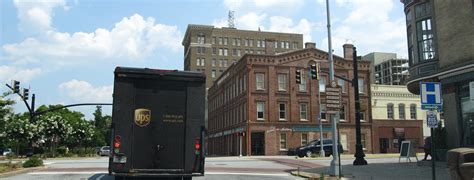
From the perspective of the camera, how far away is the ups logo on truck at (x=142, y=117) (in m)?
11.8

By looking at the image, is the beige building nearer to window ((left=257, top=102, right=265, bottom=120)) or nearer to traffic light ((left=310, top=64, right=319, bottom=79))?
window ((left=257, top=102, right=265, bottom=120))

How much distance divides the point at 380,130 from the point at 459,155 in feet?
162

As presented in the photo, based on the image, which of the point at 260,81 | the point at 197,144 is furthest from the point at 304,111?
the point at 197,144

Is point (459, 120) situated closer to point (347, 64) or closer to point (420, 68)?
point (420, 68)

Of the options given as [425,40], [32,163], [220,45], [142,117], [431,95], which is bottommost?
[32,163]

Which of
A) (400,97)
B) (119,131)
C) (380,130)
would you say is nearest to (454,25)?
(119,131)

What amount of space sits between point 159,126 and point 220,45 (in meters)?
104

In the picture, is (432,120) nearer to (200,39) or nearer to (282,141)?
(282,141)

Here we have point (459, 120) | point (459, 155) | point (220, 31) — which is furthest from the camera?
point (220, 31)

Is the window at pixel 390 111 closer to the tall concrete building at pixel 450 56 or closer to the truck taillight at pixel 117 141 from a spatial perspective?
the tall concrete building at pixel 450 56

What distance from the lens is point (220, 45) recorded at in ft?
377

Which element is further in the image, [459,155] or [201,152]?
[201,152]

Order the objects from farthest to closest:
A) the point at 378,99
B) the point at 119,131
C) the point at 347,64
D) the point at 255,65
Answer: the point at 378,99 → the point at 347,64 → the point at 255,65 → the point at 119,131

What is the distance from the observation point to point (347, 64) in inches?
2147
